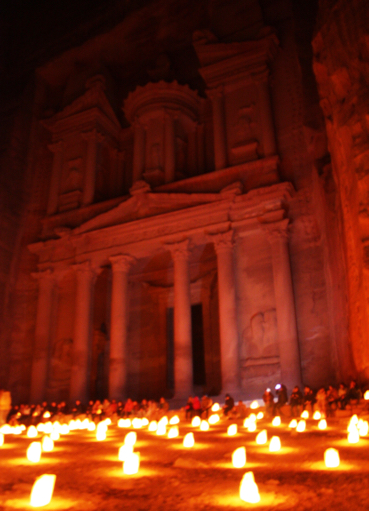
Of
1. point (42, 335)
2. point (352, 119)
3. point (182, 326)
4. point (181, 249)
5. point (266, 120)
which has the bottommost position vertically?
point (182, 326)

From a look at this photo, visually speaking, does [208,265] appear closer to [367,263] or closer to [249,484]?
[367,263]

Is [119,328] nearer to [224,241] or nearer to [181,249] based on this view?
[181,249]

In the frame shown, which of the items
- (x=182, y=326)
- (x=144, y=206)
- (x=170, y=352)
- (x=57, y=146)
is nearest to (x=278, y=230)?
(x=182, y=326)

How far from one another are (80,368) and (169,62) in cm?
2194

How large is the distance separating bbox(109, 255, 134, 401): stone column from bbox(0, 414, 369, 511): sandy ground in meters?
15.1

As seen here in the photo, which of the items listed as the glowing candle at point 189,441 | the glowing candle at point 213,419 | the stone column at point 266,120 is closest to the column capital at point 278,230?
the stone column at point 266,120

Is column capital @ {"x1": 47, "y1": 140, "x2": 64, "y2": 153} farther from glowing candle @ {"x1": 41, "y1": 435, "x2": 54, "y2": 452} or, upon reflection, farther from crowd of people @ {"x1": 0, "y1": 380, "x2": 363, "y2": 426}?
glowing candle @ {"x1": 41, "y1": 435, "x2": 54, "y2": 452}

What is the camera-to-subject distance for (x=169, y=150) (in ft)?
92.7

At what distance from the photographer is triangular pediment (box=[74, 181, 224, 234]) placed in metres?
24.5

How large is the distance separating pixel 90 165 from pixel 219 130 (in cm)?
959

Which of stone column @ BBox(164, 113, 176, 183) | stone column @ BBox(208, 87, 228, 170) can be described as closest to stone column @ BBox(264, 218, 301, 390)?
stone column @ BBox(208, 87, 228, 170)

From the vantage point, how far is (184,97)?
29.2 m

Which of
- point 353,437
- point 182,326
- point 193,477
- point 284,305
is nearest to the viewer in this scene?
point 193,477

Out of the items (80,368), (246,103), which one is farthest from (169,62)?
(80,368)
